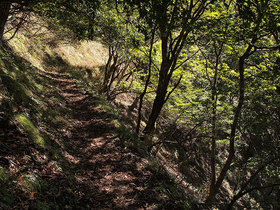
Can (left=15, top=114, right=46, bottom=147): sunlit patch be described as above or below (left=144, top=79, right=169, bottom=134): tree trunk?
below

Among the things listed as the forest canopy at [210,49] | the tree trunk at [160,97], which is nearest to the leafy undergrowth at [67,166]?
the tree trunk at [160,97]

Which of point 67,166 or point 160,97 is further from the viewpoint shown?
point 160,97

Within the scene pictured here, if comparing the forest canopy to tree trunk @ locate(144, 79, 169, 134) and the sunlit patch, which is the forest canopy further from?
the sunlit patch

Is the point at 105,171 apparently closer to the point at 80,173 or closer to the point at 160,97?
the point at 80,173

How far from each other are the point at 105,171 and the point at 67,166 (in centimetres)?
120

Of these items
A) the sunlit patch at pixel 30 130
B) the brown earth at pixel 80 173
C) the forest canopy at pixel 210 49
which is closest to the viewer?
the brown earth at pixel 80 173

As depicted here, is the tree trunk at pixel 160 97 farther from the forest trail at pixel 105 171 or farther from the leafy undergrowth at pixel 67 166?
the forest trail at pixel 105 171

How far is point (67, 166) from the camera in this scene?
5.42 m

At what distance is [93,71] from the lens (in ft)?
80.3

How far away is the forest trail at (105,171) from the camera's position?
5023mm

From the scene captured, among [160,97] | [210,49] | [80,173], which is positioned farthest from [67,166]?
[210,49]

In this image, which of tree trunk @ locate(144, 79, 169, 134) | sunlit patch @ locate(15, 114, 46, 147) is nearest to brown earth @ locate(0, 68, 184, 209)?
sunlit patch @ locate(15, 114, 46, 147)

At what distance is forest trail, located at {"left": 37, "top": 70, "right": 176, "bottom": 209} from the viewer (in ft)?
16.5

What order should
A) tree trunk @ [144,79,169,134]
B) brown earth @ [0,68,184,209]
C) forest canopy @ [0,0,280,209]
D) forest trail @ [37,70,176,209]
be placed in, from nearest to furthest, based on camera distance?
brown earth @ [0,68,184,209] → forest trail @ [37,70,176,209] → forest canopy @ [0,0,280,209] → tree trunk @ [144,79,169,134]
